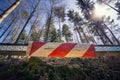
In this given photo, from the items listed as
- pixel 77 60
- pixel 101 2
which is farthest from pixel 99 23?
pixel 77 60

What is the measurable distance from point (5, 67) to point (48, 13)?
25183 mm

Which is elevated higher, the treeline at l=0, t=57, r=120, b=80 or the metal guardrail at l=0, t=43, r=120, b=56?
the metal guardrail at l=0, t=43, r=120, b=56

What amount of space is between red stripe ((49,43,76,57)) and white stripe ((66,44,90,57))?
0.09m

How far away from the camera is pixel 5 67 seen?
519 centimetres

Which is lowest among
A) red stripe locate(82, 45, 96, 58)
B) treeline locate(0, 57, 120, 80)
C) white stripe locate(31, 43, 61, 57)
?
treeline locate(0, 57, 120, 80)

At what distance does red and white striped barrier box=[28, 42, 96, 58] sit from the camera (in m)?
4.18

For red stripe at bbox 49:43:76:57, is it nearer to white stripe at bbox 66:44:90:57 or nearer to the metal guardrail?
white stripe at bbox 66:44:90:57

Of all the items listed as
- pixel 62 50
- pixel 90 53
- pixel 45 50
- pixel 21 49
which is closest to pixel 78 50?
pixel 90 53

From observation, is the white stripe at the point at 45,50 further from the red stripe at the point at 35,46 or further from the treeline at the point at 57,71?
the treeline at the point at 57,71

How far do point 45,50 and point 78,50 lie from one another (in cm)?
96

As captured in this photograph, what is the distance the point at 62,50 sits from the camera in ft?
13.9

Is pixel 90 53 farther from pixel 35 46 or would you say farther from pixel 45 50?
pixel 35 46

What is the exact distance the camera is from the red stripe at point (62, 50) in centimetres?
419

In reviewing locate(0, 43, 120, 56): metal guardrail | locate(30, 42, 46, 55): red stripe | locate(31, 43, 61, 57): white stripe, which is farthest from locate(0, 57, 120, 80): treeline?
locate(30, 42, 46, 55): red stripe
